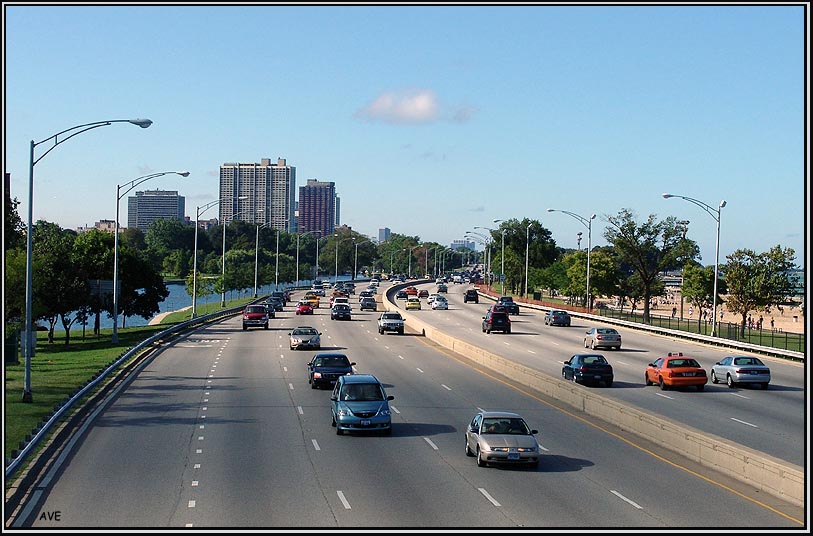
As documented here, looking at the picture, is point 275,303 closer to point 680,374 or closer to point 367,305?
point 367,305

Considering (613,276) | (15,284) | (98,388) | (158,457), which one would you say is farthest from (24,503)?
(613,276)

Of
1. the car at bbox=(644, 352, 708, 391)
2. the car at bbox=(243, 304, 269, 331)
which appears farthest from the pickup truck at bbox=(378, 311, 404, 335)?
the car at bbox=(644, 352, 708, 391)

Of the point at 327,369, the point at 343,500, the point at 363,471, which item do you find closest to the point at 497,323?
the point at 327,369

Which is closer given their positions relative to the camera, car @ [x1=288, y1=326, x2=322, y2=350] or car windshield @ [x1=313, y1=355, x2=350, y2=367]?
car windshield @ [x1=313, y1=355, x2=350, y2=367]

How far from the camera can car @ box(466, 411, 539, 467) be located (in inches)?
879

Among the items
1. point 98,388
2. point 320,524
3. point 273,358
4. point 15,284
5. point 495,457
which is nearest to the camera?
point 320,524

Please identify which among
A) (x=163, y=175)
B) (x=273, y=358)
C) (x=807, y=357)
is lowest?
(x=273, y=358)

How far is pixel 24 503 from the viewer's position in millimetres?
18250

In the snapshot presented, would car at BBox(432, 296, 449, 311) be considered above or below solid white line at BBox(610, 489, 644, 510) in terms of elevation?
above

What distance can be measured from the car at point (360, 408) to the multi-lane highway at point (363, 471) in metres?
0.49

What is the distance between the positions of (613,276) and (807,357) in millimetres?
107954

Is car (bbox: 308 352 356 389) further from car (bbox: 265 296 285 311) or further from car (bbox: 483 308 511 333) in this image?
car (bbox: 265 296 285 311)

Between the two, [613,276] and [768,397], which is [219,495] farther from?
[613,276]

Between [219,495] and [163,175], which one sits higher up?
[163,175]
